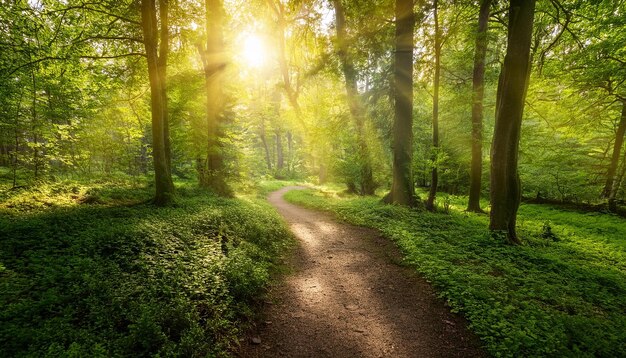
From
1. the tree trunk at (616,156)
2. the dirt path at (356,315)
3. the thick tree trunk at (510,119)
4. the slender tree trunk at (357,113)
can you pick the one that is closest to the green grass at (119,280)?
the dirt path at (356,315)

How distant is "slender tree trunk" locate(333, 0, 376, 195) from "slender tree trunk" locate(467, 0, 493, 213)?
5.37m

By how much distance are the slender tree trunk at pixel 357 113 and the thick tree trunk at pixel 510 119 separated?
6.85 meters

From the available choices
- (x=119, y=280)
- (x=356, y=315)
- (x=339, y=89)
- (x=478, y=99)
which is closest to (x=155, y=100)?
(x=119, y=280)

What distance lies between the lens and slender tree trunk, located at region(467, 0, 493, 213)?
1058cm

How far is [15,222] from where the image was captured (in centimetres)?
515

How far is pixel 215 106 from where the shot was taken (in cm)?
1330

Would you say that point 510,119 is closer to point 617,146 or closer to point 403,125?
point 403,125

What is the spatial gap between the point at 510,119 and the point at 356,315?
22.8ft

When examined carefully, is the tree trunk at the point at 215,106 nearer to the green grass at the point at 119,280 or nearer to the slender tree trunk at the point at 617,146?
the green grass at the point at 119,280

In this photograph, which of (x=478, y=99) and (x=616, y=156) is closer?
(x=478, y=99)

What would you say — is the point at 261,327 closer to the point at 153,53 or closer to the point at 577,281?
the point at 577,281

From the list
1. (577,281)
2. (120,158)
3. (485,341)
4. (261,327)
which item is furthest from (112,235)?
(120,158)

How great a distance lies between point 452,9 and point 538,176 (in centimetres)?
1218

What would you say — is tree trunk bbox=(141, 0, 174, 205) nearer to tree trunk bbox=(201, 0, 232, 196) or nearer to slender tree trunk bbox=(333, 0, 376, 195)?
tree trunk bbox=(201, 0, 232, 196)
